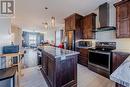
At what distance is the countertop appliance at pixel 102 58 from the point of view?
340cm

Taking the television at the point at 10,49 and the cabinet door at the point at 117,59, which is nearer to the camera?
the television at the point at 10,49

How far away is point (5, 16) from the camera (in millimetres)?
2355

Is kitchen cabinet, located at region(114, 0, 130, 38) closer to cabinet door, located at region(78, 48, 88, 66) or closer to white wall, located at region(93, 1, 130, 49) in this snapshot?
white wall, located at region(93, 1, 130, 49)

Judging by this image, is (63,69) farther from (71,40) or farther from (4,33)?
(71,40)

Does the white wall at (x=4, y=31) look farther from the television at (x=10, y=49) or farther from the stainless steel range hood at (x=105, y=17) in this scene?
the stainless steel range hood at (x=105, y=17)

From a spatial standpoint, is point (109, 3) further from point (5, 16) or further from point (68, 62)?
point (5, 16)

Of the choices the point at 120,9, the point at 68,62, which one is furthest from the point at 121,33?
the point at 68,62

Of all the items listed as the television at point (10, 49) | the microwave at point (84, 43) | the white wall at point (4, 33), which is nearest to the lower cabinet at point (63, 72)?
the television at point (10, 49)

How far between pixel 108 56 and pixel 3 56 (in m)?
3.00

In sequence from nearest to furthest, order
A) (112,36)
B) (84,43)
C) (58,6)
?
(112,36), (58,6), (84,43)

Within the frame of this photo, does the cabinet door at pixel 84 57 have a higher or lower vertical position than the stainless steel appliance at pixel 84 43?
lower

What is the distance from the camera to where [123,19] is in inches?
126

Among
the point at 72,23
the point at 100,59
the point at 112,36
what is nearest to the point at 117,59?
the point at 100,59

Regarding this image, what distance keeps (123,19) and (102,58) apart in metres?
1.46
